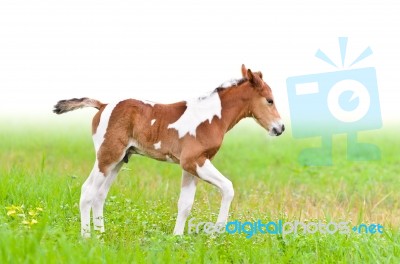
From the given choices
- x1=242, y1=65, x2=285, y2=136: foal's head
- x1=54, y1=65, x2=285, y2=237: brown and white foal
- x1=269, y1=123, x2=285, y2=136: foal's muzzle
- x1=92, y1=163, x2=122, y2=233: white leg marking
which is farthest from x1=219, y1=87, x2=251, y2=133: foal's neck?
x1=92, y1=163, x2=122, y2=233: white leg marking

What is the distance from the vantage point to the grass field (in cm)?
639

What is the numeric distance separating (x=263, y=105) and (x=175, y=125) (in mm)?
1049

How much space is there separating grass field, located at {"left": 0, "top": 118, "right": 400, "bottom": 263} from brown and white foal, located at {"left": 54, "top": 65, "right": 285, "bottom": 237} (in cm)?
62

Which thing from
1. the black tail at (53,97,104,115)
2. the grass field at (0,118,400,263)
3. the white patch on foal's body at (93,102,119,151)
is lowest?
the grass field at (0,118,400,263)

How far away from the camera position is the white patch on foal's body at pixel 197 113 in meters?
7.56

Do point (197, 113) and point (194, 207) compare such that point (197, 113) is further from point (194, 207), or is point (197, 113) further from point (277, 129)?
point (194, 207)

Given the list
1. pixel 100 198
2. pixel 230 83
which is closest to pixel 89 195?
pixel 100 198

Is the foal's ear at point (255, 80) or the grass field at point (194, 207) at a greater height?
the foal's ear at point (255, 80)

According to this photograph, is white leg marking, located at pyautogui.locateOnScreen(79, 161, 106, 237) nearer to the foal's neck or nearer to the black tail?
the black tail

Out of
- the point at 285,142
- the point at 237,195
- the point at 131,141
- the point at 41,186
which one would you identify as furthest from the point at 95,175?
the point at 285,142

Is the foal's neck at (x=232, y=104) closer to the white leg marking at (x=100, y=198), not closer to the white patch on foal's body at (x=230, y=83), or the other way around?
the white patch on foal's body at (x=230, y=83)

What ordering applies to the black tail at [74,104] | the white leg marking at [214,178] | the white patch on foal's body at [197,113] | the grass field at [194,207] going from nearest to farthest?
the grass field at [194,207] < the white leg marking at [214,178] < the white patch on foal's body at [197,113] < the black tail at [74,104]

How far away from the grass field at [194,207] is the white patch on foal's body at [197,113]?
47.8 inches

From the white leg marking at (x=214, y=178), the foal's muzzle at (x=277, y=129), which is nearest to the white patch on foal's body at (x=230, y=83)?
the foal's muzzle at (x=277, y=129)
